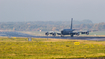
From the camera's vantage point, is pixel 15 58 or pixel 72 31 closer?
pixel 15 58

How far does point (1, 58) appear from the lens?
3341 cm

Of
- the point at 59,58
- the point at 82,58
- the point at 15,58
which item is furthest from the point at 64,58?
the point at 15,58

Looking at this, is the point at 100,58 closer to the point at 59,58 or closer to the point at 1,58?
the point at 59,58

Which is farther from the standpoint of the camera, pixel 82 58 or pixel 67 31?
pixel 67 31

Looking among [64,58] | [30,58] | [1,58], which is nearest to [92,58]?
[64,58]

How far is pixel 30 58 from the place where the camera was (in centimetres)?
3375

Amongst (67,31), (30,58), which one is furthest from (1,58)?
(67,31)

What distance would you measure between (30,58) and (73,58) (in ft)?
23.0

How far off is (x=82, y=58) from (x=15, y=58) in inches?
427

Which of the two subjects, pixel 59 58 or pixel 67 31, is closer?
pixel 59 58

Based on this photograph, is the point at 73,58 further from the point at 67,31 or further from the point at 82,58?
the point at 67,31

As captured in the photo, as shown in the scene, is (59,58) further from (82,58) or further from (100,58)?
(100,58)

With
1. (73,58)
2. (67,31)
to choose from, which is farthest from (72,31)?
(73,58)

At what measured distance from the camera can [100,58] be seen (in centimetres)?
3353
